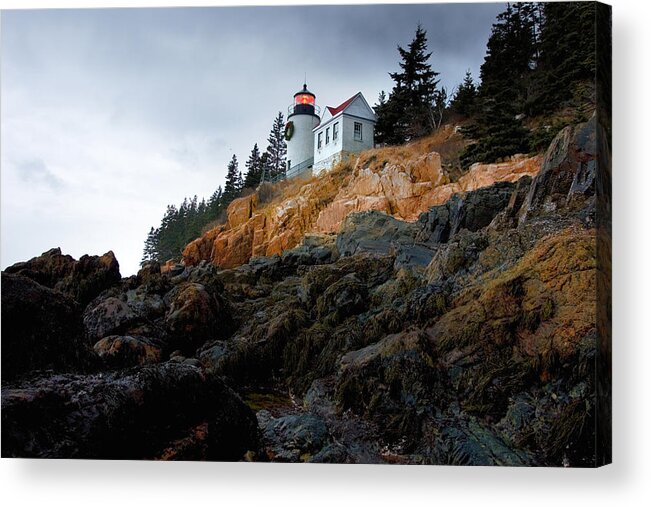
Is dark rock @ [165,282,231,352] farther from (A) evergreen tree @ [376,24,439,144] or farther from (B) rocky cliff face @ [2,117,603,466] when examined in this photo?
(A) evergreen tree @ [376,24,439,144]

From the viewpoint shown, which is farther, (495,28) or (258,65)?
(258,65)

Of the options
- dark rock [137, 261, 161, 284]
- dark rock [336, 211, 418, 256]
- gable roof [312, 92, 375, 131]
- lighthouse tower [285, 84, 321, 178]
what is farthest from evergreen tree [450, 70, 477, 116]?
dark rock [137, 261, 161, 284]

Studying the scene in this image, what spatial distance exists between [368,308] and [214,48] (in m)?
3.42

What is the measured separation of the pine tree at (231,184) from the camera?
671 centimetres

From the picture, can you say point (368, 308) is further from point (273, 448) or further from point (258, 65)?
point (258, 65)

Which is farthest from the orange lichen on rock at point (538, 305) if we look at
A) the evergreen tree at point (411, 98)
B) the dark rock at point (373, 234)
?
the evergreen tree at point (411, 98)

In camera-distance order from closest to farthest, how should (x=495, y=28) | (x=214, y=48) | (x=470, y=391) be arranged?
(x=470, y=391) → (x=495, y=28) → (x=214, y=48)

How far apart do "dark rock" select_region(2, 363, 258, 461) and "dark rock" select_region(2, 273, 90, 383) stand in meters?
0.24

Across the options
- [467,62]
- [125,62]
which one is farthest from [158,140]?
[467,62]

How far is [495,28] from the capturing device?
5.95 m

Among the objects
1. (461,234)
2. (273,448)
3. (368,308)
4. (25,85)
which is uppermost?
(25,85)

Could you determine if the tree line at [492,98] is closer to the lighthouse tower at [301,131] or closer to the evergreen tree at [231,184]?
the evergreen tree at [231,184]

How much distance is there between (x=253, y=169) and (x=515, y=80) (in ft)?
10.4

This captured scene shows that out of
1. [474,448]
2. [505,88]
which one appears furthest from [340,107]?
[474,448]
